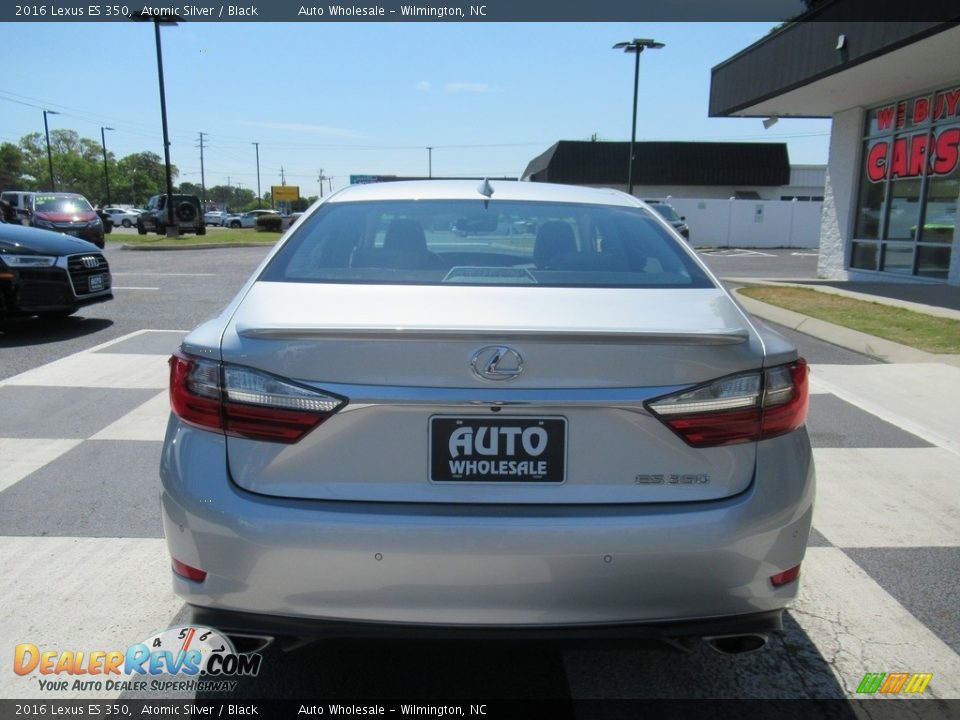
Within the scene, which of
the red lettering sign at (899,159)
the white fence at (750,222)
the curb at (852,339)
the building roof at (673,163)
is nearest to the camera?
the curb at (852,339)

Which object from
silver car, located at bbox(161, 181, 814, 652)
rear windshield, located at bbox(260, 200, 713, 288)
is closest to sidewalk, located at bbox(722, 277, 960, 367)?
rear windshield, located at bbox(260, 200, 713, 288)

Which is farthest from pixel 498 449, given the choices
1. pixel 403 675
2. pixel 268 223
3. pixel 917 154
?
pixel 268 223

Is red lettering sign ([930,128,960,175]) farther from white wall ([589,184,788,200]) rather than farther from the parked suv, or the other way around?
white wall ([589,184,788,200])

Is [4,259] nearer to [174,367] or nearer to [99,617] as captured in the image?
[99,617]

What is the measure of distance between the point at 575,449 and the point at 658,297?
0.60 metres

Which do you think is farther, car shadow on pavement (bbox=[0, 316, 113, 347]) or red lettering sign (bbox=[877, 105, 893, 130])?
red lettering sign (bbox=[877, 105, 893, 130])

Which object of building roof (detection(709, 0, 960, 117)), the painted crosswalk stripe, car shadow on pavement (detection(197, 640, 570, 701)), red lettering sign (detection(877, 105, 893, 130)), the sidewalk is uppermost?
building roof (detection(709, 0, 960, 117))

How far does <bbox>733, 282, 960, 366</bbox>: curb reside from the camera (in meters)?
7.82

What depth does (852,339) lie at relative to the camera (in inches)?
345

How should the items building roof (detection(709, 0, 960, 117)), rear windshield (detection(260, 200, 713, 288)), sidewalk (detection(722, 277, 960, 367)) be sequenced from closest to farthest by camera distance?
rear windshield (detection(260, 200, 713, 288)) < sidewalk (detection(722, 277, 960, 367)) < building roof (detection(709, 0, 960, 117))

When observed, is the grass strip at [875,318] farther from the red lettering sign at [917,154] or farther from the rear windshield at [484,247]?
the rear windshield at [484,247]

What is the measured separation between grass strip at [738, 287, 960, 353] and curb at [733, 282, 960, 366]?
156 mm

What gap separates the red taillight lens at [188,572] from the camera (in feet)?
6.85

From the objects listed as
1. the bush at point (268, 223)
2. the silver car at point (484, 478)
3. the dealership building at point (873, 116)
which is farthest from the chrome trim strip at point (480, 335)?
the bush at point (268, 223)
